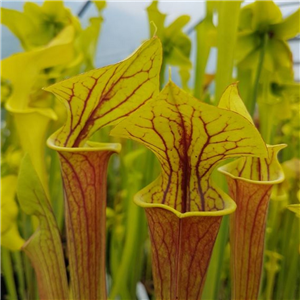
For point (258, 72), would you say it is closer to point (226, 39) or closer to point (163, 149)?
point (226, 39)

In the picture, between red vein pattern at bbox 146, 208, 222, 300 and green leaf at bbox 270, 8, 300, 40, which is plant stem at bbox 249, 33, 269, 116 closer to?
green leaf at bbox 270, 8, 300, 40

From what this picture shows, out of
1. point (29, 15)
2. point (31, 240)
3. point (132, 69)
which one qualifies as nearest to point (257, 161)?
point (132, 69)

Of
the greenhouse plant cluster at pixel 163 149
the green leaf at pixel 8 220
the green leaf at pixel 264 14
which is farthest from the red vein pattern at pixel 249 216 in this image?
the green leaf at pixel 8 220

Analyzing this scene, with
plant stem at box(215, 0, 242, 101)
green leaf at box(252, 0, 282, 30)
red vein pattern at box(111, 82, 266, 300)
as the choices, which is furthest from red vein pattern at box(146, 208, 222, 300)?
green leaf at box(252, 0, 282, 30)

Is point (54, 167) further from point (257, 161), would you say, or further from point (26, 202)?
point (257, 161)

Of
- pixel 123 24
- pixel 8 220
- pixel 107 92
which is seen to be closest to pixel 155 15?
pixel 107 92

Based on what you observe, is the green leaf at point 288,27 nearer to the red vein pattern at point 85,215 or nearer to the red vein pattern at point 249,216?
the red vein pattern at point 249,216
